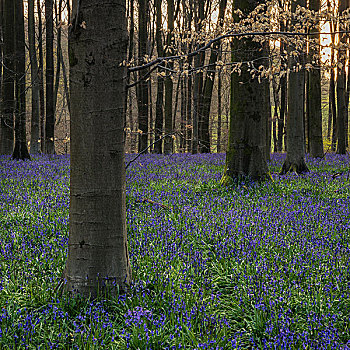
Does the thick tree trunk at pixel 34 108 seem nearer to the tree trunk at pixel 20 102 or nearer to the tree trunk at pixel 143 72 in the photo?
the tree trunk at pixel 20 102

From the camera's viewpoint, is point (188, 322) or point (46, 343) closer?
point (46, 343)

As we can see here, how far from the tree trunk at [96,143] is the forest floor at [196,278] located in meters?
0.30

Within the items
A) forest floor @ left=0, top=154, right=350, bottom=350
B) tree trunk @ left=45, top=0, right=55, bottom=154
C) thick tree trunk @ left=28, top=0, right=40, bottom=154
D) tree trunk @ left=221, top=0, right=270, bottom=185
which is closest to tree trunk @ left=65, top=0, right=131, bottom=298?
forest floor @ left=0, top=154, right=350, bottom=350

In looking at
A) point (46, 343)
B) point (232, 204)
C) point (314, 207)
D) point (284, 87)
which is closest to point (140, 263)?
point (46, 343)

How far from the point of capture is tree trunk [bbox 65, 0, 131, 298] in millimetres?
3137

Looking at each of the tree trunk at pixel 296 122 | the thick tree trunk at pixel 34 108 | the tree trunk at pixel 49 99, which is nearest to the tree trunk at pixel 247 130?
the tree trunk at pixel 296 122

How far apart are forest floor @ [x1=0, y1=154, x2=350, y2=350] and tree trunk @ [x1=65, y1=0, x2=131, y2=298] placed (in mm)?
304

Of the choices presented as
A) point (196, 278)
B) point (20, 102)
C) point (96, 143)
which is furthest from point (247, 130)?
point (20, 102)

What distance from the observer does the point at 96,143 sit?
3.20 meters

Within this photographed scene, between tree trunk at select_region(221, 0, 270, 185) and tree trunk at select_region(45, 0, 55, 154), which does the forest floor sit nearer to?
tree trunk at select_region(221, 0, 270, 185)

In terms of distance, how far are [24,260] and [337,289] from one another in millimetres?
3438

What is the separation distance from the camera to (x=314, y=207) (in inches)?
259

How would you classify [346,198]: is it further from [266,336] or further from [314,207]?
[266,336]

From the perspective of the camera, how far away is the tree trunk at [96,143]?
3137 mm
